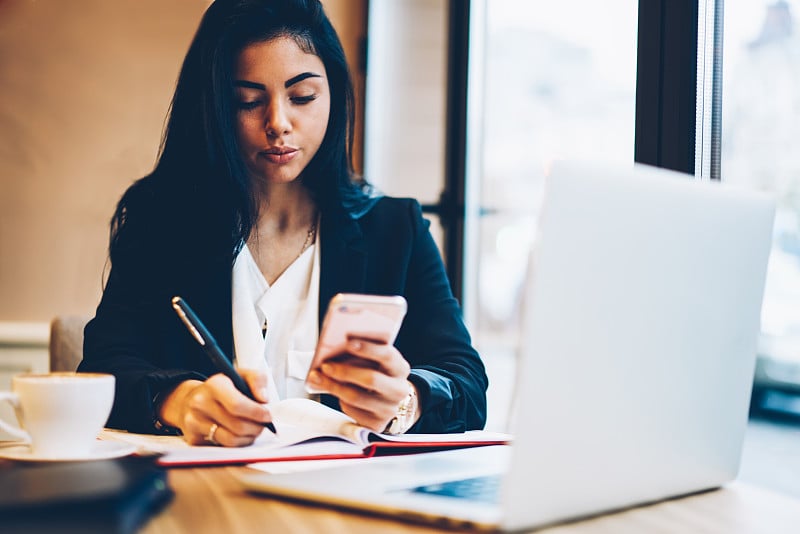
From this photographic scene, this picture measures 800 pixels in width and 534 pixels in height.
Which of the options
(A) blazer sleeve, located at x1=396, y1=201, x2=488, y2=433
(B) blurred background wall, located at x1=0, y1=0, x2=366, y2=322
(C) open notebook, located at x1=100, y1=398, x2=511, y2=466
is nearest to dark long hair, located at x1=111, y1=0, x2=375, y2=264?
(A) blazer sleeve, located at x1=396, y1=201, x2=488, y2=433

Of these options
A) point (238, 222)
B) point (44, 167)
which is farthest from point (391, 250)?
point (44, 167)

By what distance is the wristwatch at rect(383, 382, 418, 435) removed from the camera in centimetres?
102

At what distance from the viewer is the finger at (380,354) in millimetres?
850

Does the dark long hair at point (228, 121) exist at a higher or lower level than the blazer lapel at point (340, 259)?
higher

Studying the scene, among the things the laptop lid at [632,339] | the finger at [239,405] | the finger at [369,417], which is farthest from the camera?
the finger at [369,417]

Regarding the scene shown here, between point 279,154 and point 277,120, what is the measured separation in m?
0.06

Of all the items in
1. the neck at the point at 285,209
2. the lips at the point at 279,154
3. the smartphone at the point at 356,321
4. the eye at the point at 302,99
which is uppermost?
the eye at the point at 302,99

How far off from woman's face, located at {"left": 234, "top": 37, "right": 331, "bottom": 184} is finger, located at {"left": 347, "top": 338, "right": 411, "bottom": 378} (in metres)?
0.54

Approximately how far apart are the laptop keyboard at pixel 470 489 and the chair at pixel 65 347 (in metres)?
1.01

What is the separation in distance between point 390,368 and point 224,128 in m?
0.63

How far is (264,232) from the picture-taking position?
58.1 inches

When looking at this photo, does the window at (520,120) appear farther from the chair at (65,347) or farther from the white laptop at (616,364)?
the white laptop at (616,364)

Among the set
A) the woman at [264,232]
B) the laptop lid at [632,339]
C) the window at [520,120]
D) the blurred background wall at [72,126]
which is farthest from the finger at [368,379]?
the blurred background wall at [72,126]

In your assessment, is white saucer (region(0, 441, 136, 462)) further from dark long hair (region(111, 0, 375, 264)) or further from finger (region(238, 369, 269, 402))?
dark long hair (region(111, 0, 375, 264))
